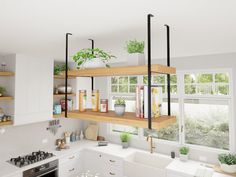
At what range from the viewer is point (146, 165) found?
133 inches

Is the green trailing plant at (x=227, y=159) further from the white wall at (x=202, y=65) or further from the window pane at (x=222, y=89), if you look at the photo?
the window pane at (x=222, y=89)

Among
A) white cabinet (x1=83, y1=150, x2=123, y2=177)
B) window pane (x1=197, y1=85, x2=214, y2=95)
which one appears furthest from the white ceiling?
white cabinet (x1=83, y1=150, x2=123, y2=177)

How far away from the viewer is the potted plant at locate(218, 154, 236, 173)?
2.71 m

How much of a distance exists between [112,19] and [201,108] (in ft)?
8.67

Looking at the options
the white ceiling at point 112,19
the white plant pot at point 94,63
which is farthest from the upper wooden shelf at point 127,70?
the white ceiling at point 112,19

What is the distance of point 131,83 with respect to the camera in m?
4.13

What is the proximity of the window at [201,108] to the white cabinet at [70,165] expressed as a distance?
1.75m

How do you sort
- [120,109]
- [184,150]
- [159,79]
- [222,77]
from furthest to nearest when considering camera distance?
[159,79] → [184,150] → [222,77] → [120,109]

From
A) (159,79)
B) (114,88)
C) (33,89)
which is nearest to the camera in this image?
(33,89)

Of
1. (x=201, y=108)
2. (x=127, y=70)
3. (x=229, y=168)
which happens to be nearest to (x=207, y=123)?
(x=201, y=108)

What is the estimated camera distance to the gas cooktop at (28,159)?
10.1 feet

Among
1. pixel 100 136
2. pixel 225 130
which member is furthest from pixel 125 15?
pixel 100 136

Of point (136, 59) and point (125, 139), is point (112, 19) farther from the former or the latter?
point (125, 139)

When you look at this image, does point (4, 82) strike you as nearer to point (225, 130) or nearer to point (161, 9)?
point (161, 9)
